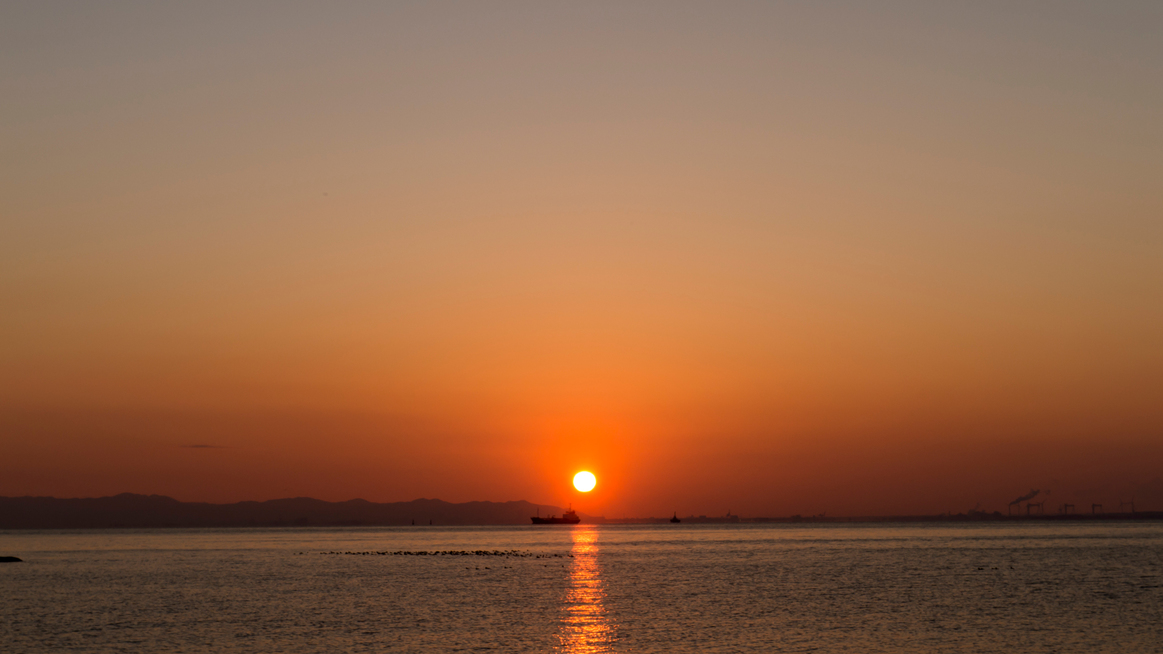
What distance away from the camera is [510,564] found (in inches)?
5536

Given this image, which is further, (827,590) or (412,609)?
(827,590)

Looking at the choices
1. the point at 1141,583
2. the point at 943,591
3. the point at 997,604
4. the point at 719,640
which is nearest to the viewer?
the point at 719,640

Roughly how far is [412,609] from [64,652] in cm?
2617

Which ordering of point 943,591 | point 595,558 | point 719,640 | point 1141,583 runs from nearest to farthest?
point 719,640
point 943,591
point 1141,583
point 595,558

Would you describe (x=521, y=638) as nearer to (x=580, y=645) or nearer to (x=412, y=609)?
(x=580, y=645)

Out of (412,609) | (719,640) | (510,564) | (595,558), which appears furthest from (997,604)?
(595,558)

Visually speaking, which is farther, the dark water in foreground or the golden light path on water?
the dark water in foreground

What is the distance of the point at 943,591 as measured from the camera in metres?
84.6

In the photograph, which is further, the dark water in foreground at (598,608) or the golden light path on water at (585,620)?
the dark water in foreground at (598,608)

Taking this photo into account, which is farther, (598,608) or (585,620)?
(598,608)

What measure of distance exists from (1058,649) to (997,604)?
23.7m

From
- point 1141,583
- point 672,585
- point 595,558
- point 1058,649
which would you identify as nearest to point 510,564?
point 595,558

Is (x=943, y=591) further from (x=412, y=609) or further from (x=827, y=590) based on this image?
(x=412, y=609)

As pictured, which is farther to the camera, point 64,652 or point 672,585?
point 672,585
